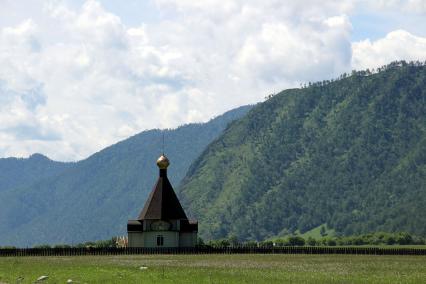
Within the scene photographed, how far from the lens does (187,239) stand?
112438 mm

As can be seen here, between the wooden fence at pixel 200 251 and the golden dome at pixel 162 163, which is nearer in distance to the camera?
the wooden fence at pixel 200 251

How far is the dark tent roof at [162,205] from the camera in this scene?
111688 millimetres

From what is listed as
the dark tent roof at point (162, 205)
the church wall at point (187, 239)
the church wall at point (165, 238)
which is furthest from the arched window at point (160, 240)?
the dark tent roof at point (162, 205)

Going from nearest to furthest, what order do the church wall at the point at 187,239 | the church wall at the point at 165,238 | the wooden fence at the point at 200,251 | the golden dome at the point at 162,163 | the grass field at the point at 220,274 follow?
the grass field at the point at 220,274 → the wooden fence at the point at 200,251 → the church wall at the point at 165,238 → the church wall at the point at 187,239 → the golden dome at the point at 162,163

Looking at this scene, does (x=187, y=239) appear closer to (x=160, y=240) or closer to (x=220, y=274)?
(x=160, y=240)

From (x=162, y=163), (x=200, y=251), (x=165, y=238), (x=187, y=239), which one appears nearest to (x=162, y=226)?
(x=165, y=238)

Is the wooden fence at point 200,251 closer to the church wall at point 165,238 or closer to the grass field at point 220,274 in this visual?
the church wall at point 165,238

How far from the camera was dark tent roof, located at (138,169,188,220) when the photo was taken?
112 m

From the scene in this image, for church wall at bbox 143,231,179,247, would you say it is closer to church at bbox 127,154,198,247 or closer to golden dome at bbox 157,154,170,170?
church at bbox 127,154,198,247

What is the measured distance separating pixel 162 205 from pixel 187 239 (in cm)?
548

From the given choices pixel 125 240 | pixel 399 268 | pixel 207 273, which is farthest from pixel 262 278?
pixel 125 240

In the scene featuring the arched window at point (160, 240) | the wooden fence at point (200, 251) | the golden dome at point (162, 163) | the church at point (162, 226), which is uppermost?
the golden dome at point (162, 163)

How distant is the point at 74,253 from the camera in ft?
311

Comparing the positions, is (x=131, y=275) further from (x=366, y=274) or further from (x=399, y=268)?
(x=399, y=268)
